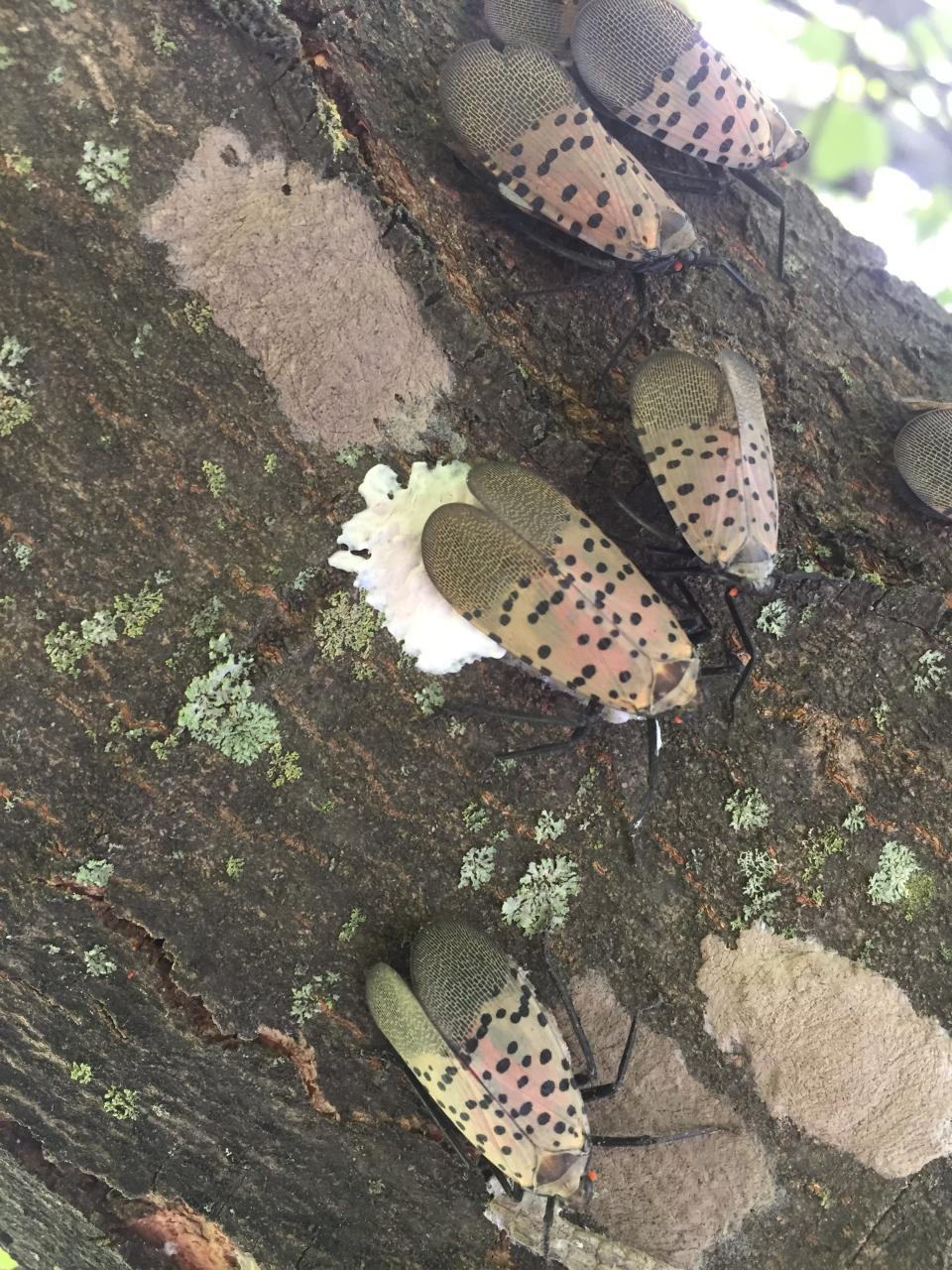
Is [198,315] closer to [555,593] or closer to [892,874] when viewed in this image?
[555,593]

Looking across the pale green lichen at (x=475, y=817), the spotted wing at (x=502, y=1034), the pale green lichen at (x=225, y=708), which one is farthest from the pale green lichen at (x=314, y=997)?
the pale green lichen at (x=225, y=708)

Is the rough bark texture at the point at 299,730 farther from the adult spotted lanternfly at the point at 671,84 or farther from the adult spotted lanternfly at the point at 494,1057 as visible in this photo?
the adult spotted lanternfly at the point at 671,84

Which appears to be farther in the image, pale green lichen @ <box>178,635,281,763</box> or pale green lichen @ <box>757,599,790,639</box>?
pale green lichen @ <box>757,599,790,639</box>

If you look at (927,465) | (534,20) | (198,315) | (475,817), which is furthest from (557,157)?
(475,817)

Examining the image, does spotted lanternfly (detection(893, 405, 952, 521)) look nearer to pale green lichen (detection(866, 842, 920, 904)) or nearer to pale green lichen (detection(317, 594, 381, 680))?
pale green lichen (detection(866, 842, 920, 904))

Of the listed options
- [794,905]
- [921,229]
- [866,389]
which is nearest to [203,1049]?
[794,905]

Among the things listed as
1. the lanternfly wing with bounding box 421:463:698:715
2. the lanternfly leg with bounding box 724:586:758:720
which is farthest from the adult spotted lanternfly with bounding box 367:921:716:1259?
the lanternfly leg with bounding box 724:586:758:720
